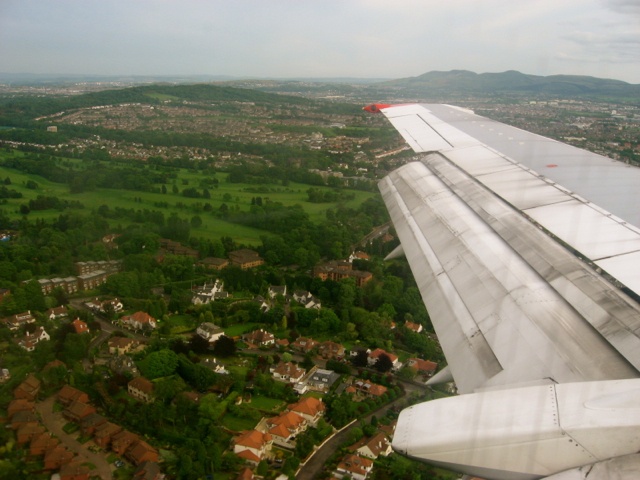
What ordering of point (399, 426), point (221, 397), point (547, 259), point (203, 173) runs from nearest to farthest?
point (399, 426) < point (547, 259) < point (221, 397) < point (203, 173)

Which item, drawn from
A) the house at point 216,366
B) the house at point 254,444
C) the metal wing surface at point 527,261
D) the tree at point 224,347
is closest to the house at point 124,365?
the house at point 216,366

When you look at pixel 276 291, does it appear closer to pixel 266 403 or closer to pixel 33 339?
pixel 266 403

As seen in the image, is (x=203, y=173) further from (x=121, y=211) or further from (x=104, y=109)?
(x=104, y=109)

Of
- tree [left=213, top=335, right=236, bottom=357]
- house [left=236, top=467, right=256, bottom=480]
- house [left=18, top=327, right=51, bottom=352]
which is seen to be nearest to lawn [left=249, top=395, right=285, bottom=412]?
tree [left=213, top=335, right=236, bottom=357]

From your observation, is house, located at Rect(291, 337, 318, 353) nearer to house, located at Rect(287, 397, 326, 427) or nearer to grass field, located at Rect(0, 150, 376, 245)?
house, located at Rect(287, 397, 326, 427)

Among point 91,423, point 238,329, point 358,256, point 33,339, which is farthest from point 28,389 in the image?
point 358,256

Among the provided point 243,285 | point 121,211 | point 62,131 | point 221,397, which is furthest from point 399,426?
point 62,131
